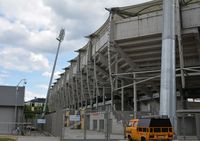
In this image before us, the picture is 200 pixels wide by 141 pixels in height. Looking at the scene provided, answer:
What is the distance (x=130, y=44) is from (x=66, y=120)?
1453 cm

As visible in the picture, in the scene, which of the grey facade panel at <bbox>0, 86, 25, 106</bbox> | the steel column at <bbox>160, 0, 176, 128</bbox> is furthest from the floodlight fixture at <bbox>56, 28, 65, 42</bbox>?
the steel column at <bbox>160, 0, 176, 128</bbox>

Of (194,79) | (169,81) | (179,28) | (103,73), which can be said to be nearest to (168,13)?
(169,81)

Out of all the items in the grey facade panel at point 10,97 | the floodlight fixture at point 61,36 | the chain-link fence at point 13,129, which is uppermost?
the floodlight fixture at point 61,36

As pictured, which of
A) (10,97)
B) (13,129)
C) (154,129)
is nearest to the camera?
(154,129)

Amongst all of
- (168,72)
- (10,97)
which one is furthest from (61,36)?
(168,72)

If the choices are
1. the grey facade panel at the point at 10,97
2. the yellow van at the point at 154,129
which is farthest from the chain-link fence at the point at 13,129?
the yellow van at the point at 154,129

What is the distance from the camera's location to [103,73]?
56.7 metres

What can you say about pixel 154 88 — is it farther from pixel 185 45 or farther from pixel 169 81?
pixel 169 81

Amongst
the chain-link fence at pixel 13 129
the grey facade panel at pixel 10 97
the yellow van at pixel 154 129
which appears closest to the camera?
the yellow van at pixel 154 129

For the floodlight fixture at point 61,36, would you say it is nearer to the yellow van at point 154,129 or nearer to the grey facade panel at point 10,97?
the grey facade panel at point 10,97

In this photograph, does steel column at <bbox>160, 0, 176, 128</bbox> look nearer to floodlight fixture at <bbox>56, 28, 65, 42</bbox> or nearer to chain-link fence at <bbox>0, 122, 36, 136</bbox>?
chain-link fence at <bbox>0, 122, 36, 136</bbox>

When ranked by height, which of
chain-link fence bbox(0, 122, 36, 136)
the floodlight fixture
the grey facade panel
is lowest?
chain-link fence bbox(0, 122, 36, 136)

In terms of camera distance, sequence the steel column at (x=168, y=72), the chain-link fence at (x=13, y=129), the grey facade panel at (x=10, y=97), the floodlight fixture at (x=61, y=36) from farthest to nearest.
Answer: the floodlight fixture at (x=61, y=36) → the grey facade panel at (x=10, y=97) → the chain-link fence at (x=13, y=129) → the steel column at (x=168, y=72)

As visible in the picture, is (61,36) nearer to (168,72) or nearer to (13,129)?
(13,129)
